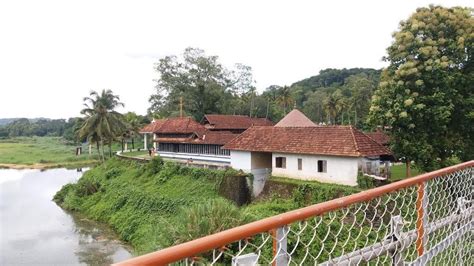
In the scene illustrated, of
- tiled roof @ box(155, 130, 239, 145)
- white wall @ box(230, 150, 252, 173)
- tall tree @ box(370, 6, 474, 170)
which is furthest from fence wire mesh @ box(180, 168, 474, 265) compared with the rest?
tiled roof @ box(155, 130, 239, 145)

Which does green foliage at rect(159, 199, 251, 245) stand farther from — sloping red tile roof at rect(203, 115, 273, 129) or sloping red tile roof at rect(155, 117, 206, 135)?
sloping red tile roof at rect(203, 115, 273, 129)

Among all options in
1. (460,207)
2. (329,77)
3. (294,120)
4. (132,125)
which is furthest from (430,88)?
(329,77)

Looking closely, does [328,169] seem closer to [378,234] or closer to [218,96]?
[378,234]

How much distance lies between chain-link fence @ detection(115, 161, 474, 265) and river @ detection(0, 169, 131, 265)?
14.1m

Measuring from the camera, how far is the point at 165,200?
64.3 ft

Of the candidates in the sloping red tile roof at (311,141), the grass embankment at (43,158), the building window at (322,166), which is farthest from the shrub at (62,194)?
the grass embankment at (43,158)

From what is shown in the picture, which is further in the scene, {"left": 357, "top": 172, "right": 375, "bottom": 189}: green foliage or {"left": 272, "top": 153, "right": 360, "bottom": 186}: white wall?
{"left": 272, "top": 153, "right": 360, "bottom": 186}: white wall

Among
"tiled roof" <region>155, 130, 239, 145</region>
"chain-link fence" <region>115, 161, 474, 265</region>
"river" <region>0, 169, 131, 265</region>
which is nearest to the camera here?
"chain-link fence" <region>115, 161, 474, 265</region>

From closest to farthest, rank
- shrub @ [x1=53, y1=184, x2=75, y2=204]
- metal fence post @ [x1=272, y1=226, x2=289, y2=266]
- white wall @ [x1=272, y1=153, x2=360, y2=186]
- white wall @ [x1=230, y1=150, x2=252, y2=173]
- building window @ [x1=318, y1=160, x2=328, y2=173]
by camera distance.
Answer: metal fence post @ [x1=272, y1=226, x2=289, y2=266]
white wall @ [x1=272, y1=153, x2=360, y2=186]
building window @ [x1=318, y1=160, x2=328, y2=173]
white wall @ [x1=230, y1=150, x2=252, y2=173]
shrub @ [x1=53, y1=184, x2=75, y2=204]

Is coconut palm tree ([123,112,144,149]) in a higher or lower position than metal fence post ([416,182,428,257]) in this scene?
higher

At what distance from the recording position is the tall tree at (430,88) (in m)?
15.1

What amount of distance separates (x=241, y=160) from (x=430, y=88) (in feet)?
30.9

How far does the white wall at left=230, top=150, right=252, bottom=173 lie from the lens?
20125 mm

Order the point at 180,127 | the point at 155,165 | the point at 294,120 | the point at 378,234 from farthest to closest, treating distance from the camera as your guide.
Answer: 1. the point at 294,120
2. the point at 180,127
3. the point at 155,165
4. the point at 378,234
